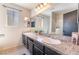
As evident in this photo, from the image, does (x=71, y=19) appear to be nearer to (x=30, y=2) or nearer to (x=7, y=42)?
(x=30, y=2)

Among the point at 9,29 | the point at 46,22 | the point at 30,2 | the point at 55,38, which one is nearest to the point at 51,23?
the point at 46,22

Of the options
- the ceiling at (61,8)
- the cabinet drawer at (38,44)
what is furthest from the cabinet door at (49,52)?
the ceiling at (61,8)

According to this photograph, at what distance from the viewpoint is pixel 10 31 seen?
62.4 inches

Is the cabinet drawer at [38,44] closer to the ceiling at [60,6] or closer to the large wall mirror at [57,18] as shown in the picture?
the large wall mirror at [57,18]

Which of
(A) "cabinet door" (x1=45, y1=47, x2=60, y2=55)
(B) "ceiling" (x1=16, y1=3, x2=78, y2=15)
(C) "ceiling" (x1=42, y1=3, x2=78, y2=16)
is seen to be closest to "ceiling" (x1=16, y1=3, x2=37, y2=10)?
(B) "ceiling" (x1=16, y1=3, x2=78, y2=15)

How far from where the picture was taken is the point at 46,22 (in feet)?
5.90

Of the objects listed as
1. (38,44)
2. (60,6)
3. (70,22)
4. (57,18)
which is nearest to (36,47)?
(38,44)

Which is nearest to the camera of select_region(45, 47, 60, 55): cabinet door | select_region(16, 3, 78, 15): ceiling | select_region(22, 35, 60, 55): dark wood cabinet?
select_region(45, 47, 60, 55): cabinet door

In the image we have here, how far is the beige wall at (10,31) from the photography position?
4.98ft

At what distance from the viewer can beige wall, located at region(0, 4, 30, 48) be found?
1.52m

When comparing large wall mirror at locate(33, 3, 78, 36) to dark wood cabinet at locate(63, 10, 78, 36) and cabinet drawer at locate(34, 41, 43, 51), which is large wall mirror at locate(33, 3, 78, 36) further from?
cabinet drawer at locate(34, 41, 43, 51)

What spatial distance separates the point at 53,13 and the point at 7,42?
0.97 m

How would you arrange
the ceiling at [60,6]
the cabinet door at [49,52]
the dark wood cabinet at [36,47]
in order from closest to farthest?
1. the cabinet door at [49,52]
2. the dark wood cabinet at [36,47]
3. the ceiling at [60,6]

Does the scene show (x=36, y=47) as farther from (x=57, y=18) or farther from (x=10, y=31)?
(x=57, y=18)
